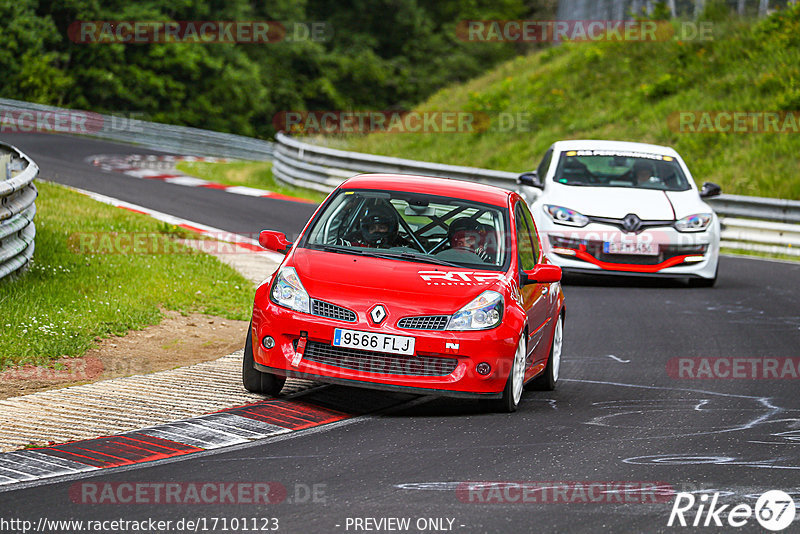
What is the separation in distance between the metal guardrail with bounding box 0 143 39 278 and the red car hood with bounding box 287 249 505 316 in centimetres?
353

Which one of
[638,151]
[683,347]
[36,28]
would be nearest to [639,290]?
[638,151]

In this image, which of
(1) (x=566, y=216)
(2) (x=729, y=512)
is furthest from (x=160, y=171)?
(2) (x=729, y=512)

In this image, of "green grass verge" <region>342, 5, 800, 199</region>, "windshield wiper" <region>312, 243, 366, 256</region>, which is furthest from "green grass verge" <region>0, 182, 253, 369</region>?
"green grass verge" <region>342, 5, 800, 199</region>

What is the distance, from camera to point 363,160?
23.5m

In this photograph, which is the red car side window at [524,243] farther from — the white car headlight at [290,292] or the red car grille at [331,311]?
the white car headlight at [290,292]

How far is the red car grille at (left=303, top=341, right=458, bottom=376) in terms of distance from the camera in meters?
7.23

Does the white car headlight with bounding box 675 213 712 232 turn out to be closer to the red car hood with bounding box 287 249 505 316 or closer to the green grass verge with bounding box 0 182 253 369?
the green grass verge with bounding box 0 182 253 369

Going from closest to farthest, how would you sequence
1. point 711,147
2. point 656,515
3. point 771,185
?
1. point 656,515
2. point 771,185
3. point 711,147

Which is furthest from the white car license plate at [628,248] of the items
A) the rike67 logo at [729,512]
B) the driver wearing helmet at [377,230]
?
the rike67 logo at [729,512]

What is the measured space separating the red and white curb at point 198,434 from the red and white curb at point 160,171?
572 inches

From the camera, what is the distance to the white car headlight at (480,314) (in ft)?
24.0

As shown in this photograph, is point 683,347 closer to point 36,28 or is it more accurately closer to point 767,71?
point 767,71

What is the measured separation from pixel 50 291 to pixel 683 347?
574 centimetres

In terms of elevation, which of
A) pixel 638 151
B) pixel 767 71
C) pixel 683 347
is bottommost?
pixel 683 347
